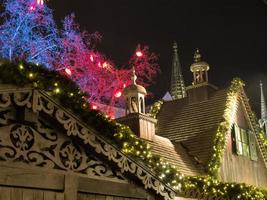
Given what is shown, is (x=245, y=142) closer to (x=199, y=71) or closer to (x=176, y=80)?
(x=199, y=71)

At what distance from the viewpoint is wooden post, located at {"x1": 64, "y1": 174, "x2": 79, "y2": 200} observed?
8453mm

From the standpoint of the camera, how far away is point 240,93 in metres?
23.0

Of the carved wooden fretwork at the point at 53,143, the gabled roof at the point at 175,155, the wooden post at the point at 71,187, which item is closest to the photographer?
the carved wooden fretwork at the point at 53,143

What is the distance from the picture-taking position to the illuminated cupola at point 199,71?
23312 millimetres

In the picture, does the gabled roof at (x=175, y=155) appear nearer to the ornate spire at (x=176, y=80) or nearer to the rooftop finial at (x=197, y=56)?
the rooftop finial at (x=197, y=56)

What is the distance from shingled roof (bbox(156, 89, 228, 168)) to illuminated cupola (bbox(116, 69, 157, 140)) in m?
2.37

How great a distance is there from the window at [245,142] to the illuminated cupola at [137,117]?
15.7 ft

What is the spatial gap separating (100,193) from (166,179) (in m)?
2.47

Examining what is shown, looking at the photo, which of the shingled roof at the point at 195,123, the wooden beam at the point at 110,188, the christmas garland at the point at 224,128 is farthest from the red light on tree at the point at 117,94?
the wooden beam at the point at 110,188

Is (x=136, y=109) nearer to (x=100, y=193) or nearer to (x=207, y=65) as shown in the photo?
(x=207, y=65)

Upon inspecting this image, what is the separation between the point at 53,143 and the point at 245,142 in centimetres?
1536

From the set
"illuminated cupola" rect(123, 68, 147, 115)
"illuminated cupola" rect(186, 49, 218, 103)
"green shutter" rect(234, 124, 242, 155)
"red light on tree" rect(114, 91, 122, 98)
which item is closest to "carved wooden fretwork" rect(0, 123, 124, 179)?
"illuminated cupola" rect(123, 68, 147, 115)

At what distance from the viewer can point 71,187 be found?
8531 mm

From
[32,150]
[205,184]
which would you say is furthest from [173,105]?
[32,150]
